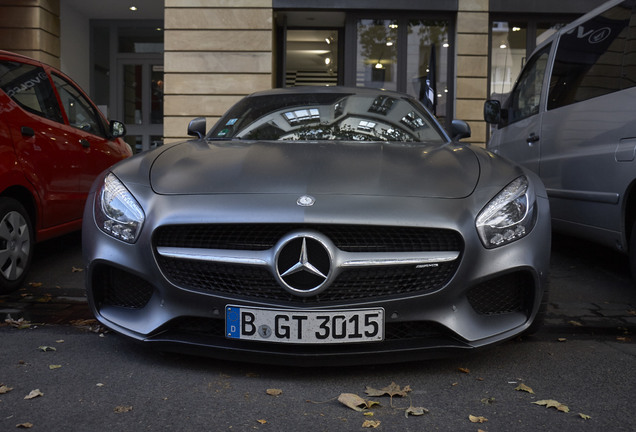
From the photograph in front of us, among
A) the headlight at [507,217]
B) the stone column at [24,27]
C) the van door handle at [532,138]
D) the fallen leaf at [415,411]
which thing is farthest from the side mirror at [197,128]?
the stone column at [24,27]

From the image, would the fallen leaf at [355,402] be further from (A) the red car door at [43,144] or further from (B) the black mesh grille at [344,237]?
(A) the red car door at [43,144]

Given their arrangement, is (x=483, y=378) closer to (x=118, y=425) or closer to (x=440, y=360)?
(x=440, y=360)

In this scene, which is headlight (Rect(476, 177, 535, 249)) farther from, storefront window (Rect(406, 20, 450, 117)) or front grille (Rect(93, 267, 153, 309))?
storefront window (Rect(406, 20, 450, 117))

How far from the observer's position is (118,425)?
2430mm

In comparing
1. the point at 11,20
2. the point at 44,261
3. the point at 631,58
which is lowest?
the point at 44,261

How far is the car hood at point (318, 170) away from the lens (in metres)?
3.08

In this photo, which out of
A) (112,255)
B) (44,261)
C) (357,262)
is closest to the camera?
(357,262)

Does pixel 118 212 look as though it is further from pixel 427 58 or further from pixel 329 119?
pixel 427 58

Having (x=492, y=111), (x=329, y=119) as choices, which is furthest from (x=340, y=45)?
(x=329, y=119)

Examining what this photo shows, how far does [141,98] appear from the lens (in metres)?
16.0

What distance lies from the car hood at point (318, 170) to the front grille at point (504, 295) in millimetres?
402

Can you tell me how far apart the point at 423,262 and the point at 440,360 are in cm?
58

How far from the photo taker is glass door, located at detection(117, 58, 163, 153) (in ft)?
52.1

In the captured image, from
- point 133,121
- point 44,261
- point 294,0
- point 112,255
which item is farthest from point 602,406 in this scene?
point 133,121
